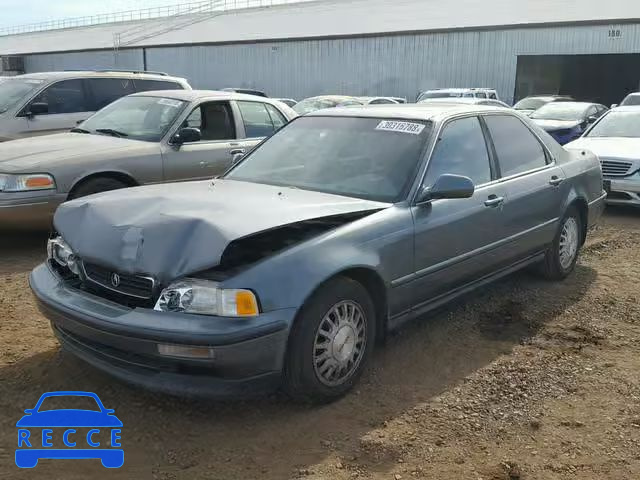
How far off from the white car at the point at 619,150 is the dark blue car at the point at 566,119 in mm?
3331

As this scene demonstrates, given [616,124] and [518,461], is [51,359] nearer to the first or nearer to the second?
[518,461]

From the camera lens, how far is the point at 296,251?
3156 mm

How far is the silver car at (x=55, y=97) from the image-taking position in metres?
8.22

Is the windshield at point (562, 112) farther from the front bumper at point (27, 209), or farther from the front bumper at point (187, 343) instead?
the front bumper at point (187, 343)

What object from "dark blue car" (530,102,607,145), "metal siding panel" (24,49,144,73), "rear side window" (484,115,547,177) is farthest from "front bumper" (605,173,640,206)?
"metal siding panel" (24,49,144,73)

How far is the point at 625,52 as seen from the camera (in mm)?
25594

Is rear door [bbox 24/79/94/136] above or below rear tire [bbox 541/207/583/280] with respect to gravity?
above

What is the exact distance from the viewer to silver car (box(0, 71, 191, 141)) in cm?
822

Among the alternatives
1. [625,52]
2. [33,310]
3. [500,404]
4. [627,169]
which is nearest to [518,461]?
[500,404]

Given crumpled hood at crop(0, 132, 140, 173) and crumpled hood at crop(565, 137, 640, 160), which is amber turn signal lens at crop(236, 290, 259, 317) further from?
crumpled hood at crop(565, 137, 640, 160)

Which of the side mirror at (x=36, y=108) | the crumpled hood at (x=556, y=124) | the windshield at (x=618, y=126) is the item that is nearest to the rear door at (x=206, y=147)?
the side mirror at (x=36, y=108)

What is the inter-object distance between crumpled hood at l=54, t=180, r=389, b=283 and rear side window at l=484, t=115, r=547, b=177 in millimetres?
1471

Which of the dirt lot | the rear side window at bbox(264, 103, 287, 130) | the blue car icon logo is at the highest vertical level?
the rear side window at bbox(264, 103, 287, 130)

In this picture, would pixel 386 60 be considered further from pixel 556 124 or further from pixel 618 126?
pixel 618 126
